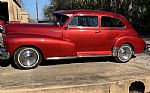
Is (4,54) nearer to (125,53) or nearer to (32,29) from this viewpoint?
(32,29)

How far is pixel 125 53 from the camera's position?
9914mm

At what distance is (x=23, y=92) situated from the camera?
22.5 ft

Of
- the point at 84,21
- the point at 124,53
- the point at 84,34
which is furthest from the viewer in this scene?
the point at 124,53

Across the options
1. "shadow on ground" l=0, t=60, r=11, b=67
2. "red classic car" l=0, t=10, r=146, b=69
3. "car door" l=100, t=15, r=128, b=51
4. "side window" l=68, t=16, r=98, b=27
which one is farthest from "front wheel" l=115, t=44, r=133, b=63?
"shadow on ground" l=0, t=60, r=11, b=67

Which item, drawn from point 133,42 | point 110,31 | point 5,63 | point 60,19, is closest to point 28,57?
point 5,63

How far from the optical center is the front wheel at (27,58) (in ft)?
28.0

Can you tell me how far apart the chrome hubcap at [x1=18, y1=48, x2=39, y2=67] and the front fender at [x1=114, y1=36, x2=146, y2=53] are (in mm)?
2579

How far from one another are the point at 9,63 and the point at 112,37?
128 inches

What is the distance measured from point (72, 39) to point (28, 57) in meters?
1.42

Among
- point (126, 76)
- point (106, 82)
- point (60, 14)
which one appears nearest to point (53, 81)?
point (106, 82)

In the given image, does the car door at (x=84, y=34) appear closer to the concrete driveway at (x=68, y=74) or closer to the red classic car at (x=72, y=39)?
the red classic car at (x=72, y=39)

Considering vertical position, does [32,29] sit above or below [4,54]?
above

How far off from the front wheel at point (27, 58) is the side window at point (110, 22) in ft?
7.53

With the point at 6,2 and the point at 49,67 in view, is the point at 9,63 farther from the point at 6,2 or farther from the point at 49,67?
the point at 6,2
